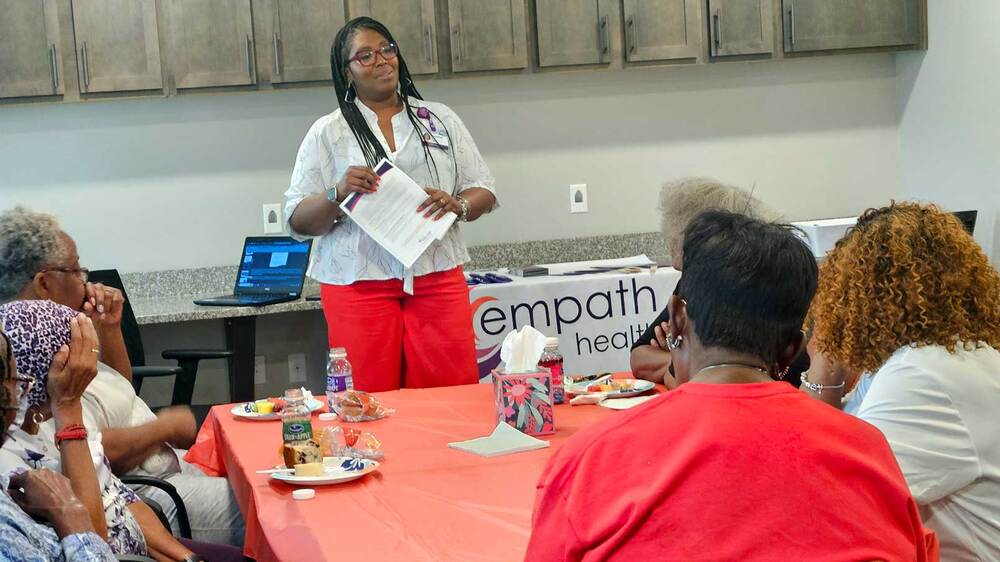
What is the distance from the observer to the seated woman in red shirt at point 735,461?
1.15m

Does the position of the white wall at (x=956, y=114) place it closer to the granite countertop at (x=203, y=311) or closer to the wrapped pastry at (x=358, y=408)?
the granite countertop at (x=203, y=311)

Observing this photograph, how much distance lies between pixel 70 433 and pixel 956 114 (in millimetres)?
4329

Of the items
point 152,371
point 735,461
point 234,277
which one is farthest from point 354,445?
point 234,277

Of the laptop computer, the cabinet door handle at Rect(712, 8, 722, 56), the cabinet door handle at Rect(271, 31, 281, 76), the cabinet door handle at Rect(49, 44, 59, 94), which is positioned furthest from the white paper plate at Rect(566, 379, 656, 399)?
the cabinet door handle at Rect(49, 44, 59, 94)

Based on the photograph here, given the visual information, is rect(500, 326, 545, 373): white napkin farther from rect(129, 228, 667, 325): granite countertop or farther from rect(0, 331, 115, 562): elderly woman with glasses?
rect(129, 228, 667, 325): granite countertop

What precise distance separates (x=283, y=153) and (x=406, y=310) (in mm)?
1836

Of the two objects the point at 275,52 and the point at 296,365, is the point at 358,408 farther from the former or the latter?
the point at 296,365

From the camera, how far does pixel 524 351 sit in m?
2.38

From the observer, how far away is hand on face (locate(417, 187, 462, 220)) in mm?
3301

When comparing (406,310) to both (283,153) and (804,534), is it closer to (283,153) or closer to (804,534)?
(283,153)

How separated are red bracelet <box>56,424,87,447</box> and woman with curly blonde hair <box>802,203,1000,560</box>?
1275 mm

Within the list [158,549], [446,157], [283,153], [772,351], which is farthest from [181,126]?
[772,351]

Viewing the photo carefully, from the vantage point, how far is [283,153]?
490 centimetres

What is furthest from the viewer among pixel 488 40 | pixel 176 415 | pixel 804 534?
pixel 488 40
